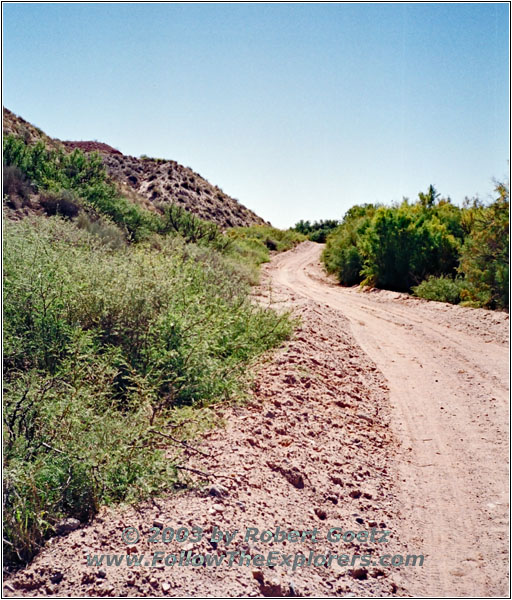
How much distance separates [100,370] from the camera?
5590 millimetres

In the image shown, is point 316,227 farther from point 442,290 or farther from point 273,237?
point 442,290

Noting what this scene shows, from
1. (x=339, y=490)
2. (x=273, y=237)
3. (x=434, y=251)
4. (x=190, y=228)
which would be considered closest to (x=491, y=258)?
(x=434, y=251)

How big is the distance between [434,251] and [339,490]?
1790 centimetres

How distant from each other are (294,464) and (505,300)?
11753mm

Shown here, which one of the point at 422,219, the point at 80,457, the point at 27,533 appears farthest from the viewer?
the point at 422,219

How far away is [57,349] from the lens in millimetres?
6000

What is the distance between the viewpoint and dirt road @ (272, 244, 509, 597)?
432 cm

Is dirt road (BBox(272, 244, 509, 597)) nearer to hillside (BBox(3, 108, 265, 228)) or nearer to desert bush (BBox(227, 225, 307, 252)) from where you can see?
desert bush (BBox(227, 225, 307, 252))

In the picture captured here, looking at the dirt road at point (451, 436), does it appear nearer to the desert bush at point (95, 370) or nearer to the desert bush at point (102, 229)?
the desert bush at point (95, 370)

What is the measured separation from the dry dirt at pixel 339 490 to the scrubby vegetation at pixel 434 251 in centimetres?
622

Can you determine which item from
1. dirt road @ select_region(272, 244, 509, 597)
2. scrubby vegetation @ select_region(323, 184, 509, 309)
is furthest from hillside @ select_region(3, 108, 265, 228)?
dirt road @ select_region(272, 244, 509, 597)

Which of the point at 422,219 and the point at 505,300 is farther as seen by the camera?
the point at 422,219

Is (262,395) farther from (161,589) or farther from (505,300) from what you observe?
(505,300)

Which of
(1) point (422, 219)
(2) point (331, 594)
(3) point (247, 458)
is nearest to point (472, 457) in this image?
(3) point (247, 458)
